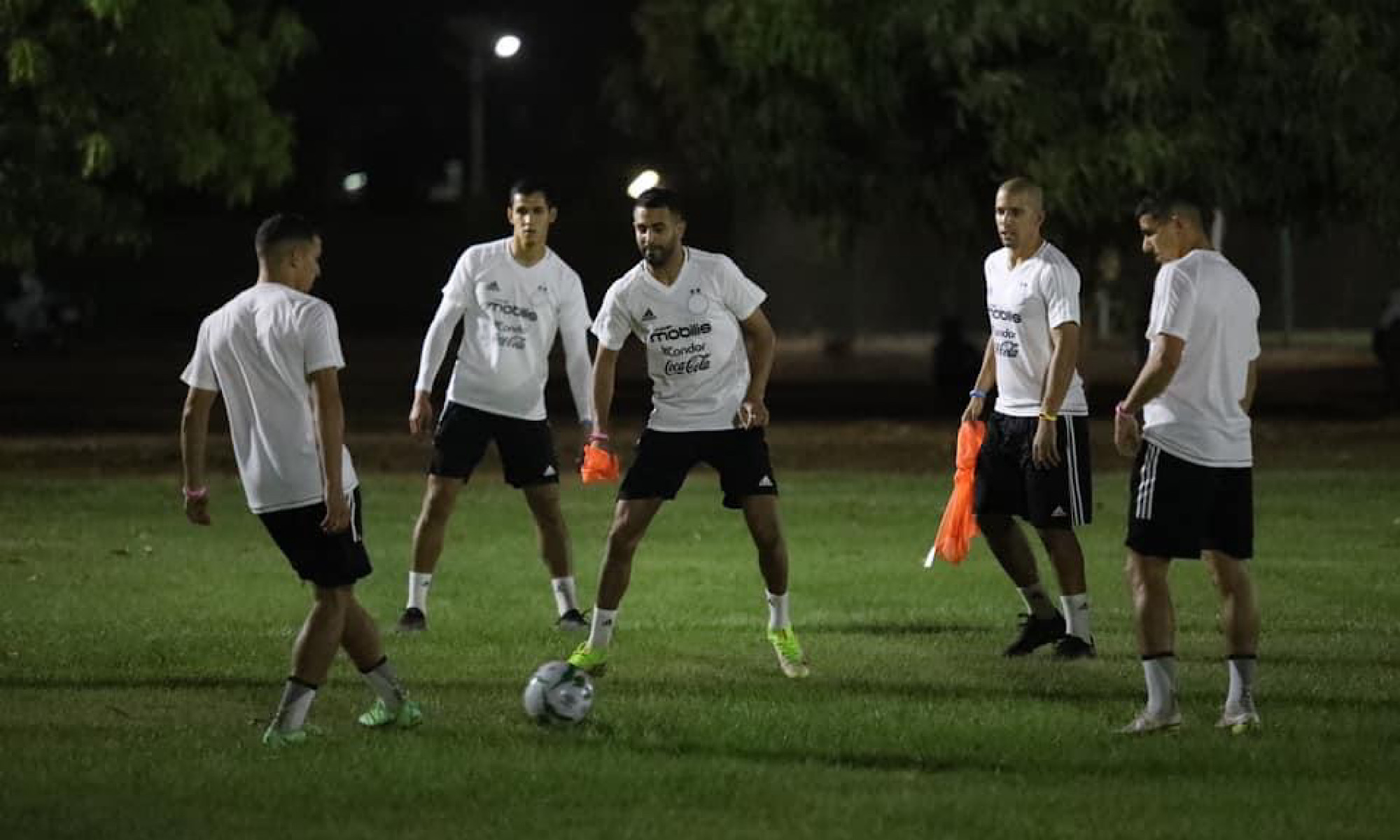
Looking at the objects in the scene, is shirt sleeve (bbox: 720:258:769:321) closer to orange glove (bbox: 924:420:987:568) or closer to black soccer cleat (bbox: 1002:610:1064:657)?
orange glove (bbox: 924:420:987:568)

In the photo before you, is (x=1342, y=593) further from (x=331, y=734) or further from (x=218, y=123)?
(x=218, y=123)

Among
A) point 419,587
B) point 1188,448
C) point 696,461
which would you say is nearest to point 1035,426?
point 696,461

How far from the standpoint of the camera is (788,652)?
39.5 feet

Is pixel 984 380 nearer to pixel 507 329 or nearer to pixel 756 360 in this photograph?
pixel 756 360

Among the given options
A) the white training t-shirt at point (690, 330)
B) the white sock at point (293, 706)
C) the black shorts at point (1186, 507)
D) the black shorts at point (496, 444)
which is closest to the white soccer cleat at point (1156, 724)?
the black shorts at point (1186, 507)

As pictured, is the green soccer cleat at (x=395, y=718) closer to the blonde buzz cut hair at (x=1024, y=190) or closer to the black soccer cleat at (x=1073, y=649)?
the black soccer cleat at (x=1073, y=649)

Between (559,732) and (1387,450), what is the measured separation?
1871 centimetres

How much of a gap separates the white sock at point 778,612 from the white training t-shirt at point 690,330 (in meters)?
0.87

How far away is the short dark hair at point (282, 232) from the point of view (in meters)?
9.82

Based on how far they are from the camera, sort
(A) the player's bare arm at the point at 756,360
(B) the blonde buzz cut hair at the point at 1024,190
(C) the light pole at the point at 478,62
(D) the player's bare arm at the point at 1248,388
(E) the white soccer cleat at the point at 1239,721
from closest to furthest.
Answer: (E) the white soccer cleat at the point at 1239,721 → (D) the player's bare arm at the point at 1248,388 → (A) the player's bare arm at the point at 756,360 → (B) the blonde buzz cut hair at the point at 1024,190 → (C) the light pole at the point at 478,62

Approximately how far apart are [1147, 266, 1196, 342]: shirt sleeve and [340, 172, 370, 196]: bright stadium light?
77.7 m

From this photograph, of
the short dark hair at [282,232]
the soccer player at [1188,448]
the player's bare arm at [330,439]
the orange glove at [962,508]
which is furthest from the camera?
the orange glove at [962,508]

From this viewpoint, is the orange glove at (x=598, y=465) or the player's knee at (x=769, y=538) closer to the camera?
the player's knee at (x=769, y=538)

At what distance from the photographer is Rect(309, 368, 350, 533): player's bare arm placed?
966cm
